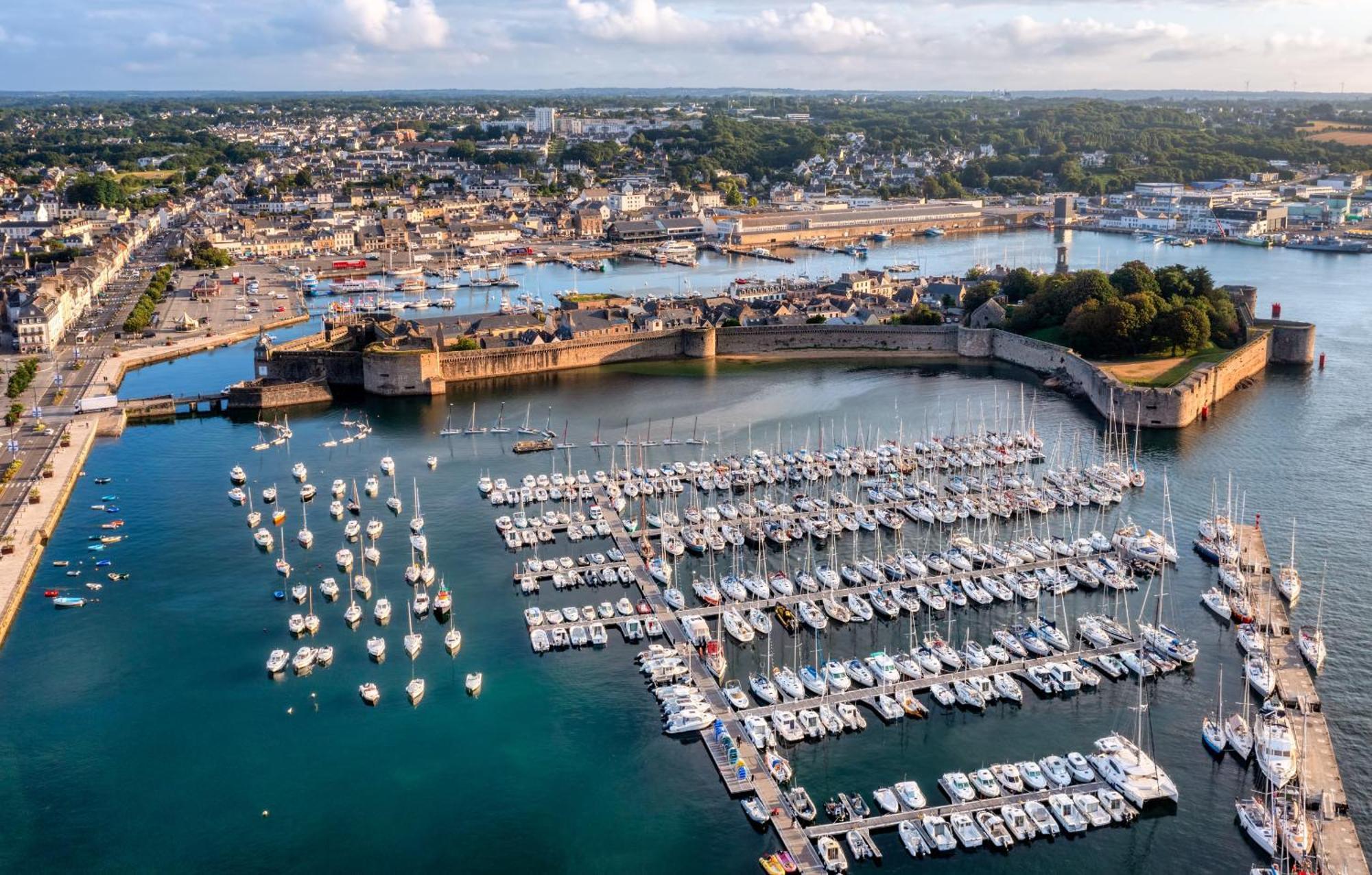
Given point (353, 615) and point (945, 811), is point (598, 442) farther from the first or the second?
point (945, 811)

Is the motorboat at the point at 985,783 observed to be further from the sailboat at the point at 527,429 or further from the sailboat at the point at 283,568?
the sailboat at the point at 527,429

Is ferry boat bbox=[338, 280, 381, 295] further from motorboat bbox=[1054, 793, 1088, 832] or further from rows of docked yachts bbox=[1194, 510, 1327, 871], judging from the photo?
motorboat bbox=[1054, 793, 1088, 832]

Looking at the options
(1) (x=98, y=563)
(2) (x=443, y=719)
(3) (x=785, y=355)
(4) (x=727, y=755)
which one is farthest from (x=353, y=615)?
(3) (x=785, y=355)

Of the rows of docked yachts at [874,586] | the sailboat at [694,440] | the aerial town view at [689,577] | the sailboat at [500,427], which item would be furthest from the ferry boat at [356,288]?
the rows of docked yachts at [874,586]

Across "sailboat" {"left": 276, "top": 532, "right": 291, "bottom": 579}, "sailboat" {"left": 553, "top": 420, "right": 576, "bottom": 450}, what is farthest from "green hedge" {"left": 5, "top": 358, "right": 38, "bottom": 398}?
"sailboat" {"left": 276, "top": 532, "right": 291, "bottom": 579}

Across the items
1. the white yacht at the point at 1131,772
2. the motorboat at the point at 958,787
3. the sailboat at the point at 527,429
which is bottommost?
Result: the motorboat at the point at 958,787

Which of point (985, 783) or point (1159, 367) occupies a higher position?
point (1159, 367)
